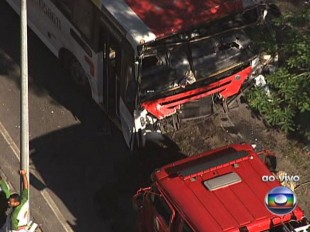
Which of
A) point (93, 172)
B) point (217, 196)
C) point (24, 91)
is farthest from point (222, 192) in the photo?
point (93, 172)

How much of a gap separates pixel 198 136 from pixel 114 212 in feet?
8.10

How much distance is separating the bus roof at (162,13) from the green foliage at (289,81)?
97cm

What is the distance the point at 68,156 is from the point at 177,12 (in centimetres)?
347

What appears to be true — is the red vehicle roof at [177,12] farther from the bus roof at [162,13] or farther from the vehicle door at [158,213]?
the vehicle door at [158,213]


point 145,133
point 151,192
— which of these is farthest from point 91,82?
point 151,192

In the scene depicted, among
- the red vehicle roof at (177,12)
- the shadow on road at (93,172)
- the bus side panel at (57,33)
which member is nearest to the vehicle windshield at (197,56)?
the red vehicle roof at (177,12)

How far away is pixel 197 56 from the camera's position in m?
13.7

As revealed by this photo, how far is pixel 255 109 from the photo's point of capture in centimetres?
1521

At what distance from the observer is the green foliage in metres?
13.4

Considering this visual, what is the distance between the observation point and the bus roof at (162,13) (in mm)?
12938

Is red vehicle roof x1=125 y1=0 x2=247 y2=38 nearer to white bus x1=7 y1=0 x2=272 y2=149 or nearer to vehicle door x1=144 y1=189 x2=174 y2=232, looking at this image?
white bus x1=7 y1=0 x2=272 y2=149

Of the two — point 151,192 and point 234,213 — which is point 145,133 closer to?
point 151,192

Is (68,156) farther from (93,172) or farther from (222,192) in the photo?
(222,192)

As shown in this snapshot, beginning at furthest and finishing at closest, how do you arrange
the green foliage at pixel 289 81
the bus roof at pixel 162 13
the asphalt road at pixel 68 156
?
the asphalt road at pixel 68 156 < the green foliage at pixel 289 81 < the bus roof at pixel 162 13
